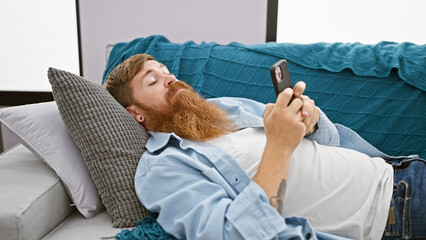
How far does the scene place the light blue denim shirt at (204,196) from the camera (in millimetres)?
771

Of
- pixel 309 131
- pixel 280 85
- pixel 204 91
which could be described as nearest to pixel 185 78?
pixel 204 91

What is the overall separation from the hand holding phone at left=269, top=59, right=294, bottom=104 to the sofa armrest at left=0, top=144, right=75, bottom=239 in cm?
69

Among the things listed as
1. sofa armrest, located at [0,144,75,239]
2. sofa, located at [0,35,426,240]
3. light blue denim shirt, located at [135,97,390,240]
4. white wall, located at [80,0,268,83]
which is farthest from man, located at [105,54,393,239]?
white wall, located at [80,0,268,83]

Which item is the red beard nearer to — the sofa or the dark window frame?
the sofa

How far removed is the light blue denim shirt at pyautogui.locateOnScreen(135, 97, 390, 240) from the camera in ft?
2.53

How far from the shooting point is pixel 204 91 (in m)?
1.52

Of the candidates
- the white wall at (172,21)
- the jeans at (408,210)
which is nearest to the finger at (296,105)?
the jeans at (408,210)

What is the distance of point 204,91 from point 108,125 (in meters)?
0.59

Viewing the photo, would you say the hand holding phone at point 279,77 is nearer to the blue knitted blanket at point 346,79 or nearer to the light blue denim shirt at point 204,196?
the light blue denim shirt at point 204,196

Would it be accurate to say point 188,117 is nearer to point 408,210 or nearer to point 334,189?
point 334,189

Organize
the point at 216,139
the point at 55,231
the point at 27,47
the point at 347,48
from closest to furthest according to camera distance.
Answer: the point at 55,231 < the point at 216,139 < the point at 347,48 < the point at 27,47

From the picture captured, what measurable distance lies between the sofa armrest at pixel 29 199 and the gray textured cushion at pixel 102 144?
131 millimetres

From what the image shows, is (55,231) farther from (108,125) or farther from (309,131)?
(309,131)

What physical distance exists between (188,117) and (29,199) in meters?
0.54
